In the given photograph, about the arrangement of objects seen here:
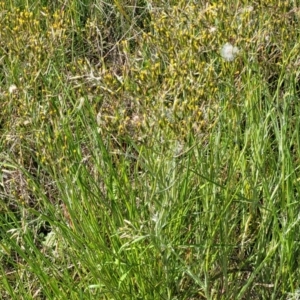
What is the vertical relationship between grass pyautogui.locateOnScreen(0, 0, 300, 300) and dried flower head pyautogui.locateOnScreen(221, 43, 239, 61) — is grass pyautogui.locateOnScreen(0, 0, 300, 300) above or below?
below

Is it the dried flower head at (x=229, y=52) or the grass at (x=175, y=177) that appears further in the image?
the dried flower head at (x=229, y=52)

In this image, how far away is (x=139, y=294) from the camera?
196 centimetres

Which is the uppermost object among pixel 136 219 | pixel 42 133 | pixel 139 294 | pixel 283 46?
pixel 283 46

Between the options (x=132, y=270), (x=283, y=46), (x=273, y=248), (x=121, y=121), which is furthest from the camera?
(x=283, y=46)

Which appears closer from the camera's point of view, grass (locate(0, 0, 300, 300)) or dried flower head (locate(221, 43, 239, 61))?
grass (locate(0, 0, 300, 300))

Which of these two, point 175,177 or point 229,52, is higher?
point 229,52

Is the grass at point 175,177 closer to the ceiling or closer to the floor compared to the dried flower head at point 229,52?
closer to the floor

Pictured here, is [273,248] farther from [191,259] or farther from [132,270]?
[132,270]

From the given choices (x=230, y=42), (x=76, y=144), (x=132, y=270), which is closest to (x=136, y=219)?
(x=132, y=270)

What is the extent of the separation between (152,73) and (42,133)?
14.1 inches

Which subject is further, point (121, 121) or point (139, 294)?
point (139, 294)

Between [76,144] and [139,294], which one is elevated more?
[76,144]

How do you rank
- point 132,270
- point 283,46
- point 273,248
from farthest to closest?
point 283,46, point 132,270, point 273,248

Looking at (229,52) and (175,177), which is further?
(229,52)
